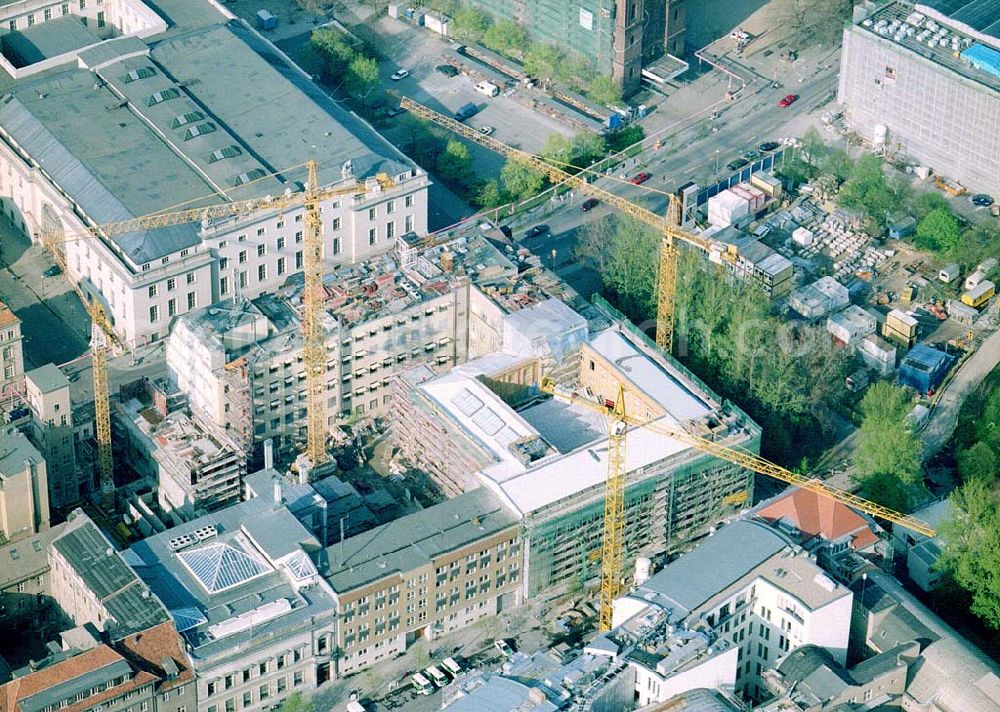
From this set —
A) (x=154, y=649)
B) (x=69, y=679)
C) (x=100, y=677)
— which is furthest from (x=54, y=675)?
(x=154, y=649)

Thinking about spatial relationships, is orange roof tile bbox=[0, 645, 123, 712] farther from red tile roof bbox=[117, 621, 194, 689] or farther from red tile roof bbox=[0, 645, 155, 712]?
red tile roof bbox=[117, 621, 194, 689]

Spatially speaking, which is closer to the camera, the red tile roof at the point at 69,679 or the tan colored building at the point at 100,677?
the red tile roof at the point at 69,679

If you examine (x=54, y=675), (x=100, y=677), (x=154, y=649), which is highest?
(x=54, y=675)

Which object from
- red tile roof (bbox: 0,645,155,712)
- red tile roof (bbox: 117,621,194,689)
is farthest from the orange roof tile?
red tile roof (bbox: 117,621,194,689)

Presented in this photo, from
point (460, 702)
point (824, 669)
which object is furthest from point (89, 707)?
point (824, 669)

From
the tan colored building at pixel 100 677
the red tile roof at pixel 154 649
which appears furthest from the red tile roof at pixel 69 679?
the red tile roof at pixel 154 649

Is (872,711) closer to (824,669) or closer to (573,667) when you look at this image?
(824,669)

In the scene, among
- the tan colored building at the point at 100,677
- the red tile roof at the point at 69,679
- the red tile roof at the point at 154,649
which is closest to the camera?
the red tile roof at the point at 69,679

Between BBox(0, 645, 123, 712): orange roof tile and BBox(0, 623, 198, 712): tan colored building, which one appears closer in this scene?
BBox(0, 645, 123, 712): orange roof tile

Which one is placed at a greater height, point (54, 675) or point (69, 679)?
point (54, 675)

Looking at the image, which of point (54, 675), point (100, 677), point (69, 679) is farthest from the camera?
point (100, 677)

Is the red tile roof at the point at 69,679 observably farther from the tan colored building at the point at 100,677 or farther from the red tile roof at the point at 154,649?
the red tile roof at the point at 154,649

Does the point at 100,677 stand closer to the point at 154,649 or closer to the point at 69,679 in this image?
the point at 69,679
